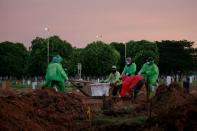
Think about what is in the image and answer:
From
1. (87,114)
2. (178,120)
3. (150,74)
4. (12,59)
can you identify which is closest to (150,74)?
(150,74)

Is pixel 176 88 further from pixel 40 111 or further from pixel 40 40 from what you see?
pixel 40 40

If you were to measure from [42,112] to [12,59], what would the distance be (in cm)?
10774

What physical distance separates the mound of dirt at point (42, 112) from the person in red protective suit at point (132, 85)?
6.34 m

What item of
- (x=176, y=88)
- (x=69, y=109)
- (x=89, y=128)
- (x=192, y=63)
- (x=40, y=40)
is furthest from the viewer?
(x=192, y=63)

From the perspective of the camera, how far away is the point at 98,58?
96500mm

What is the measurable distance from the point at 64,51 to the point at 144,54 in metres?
18.1

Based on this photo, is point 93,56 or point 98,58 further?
point 93,56

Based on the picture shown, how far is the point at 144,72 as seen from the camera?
27.2 metres

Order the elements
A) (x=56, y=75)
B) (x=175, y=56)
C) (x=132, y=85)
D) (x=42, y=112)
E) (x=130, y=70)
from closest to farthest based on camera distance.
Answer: (x=42, y=112), (x=56, y=75), (x=132, y=85), (x=130, y=70), (x=175, y=56)

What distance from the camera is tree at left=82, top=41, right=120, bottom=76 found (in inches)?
3812

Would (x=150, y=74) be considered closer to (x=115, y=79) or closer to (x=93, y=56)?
(x=115, y=79)

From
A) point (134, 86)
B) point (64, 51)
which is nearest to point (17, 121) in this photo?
point (134, 86)

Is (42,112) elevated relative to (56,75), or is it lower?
lower

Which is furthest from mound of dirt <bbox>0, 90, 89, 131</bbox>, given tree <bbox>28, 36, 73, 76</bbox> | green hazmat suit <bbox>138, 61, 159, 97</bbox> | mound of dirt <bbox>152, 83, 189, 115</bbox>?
tree <bbox>28, 36, 73, 76</bbox>
